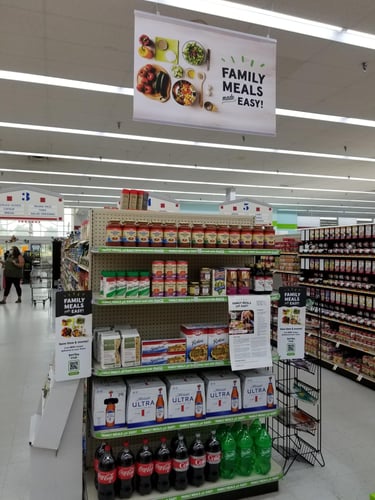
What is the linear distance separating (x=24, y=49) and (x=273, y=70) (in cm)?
376

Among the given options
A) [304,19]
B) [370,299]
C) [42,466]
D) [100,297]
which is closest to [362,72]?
[304,19]

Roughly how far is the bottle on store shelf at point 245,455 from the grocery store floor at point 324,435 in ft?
0.73

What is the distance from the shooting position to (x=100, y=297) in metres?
2.50

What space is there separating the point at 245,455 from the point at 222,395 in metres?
0.45

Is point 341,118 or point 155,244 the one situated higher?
point 341,118

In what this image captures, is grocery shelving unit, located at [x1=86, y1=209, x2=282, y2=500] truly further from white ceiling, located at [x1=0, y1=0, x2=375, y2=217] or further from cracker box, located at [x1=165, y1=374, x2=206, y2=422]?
white ceiling, located at [x1=0, y1=0, x2=375, y2=217]

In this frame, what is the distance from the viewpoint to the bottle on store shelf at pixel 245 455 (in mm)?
2703

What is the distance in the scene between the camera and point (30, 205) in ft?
27.4

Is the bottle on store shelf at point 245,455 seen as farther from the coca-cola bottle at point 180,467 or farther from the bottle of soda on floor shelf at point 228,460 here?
the coca-cola bottle at point 180,467

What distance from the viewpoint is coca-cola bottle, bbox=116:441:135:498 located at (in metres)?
2.43

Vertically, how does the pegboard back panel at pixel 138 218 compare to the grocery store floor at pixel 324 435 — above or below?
above

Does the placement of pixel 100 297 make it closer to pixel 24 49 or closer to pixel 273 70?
pixel 273 70

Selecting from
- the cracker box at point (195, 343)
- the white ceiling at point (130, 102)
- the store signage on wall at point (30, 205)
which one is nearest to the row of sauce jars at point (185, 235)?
the cracker box at point (195, 343)

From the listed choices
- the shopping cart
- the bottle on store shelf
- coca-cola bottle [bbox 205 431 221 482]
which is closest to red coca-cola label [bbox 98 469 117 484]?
coca-cola bottle [bbox 205 431 221 482]
